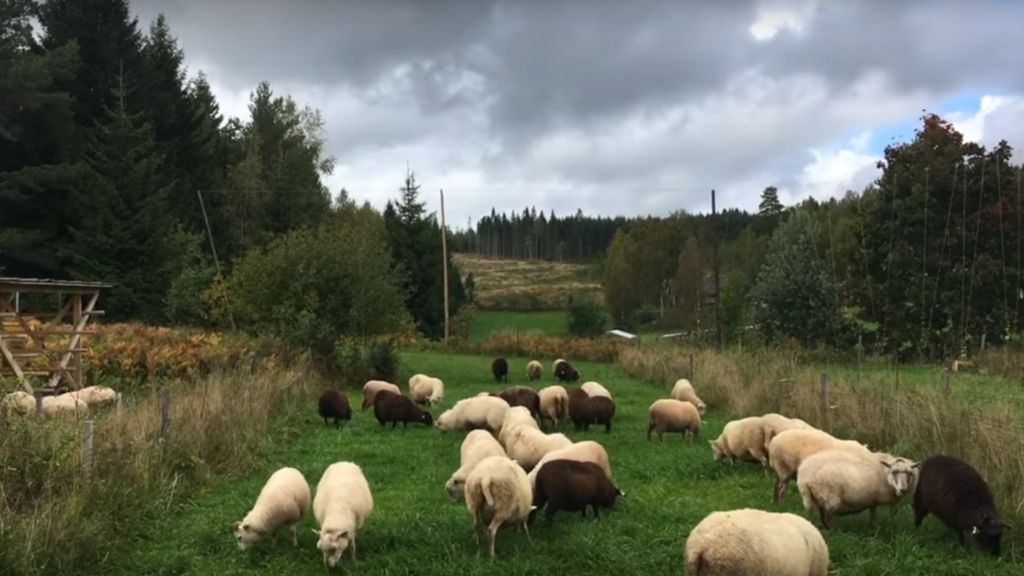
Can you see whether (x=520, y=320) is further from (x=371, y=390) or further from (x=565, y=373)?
(x=371, y=390)

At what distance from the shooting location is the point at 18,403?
35.9 ft

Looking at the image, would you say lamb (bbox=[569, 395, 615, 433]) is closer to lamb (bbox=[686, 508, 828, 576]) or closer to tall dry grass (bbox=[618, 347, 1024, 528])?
tall dry grass (bbox=[618, 347, 1024, 528])

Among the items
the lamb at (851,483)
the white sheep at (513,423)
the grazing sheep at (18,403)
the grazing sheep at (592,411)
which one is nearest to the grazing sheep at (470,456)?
the white sheep at (513,423)

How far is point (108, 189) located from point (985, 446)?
3606 centimetres

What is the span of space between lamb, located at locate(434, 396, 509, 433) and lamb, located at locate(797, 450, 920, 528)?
293 inches

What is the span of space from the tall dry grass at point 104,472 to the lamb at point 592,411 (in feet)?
20.3

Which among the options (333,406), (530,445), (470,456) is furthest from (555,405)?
(470,456)

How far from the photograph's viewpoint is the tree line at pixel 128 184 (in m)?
36.5

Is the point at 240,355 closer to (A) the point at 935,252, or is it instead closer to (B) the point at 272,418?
(B) the point at 272,418

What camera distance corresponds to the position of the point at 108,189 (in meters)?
36.9

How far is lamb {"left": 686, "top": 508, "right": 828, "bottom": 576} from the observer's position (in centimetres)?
628

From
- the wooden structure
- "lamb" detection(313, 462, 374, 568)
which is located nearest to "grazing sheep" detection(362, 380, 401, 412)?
the wooden structure

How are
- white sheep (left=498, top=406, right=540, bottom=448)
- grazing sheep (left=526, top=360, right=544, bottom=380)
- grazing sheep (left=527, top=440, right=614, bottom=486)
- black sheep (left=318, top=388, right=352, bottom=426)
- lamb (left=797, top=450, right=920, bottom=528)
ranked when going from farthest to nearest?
grazing sheep (left=526, top=360, right=544, bottom=380) → black sheep (left=318, top=388, right=352, bottom=426) → white sheep (left=498, top=406, right=540, bottom=448) → grazing sheep (left=527, top=440, right=614, bottom=486) → lamb (left=797, top=450, right=920, bottom=528)

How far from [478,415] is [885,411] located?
7.09 metres
